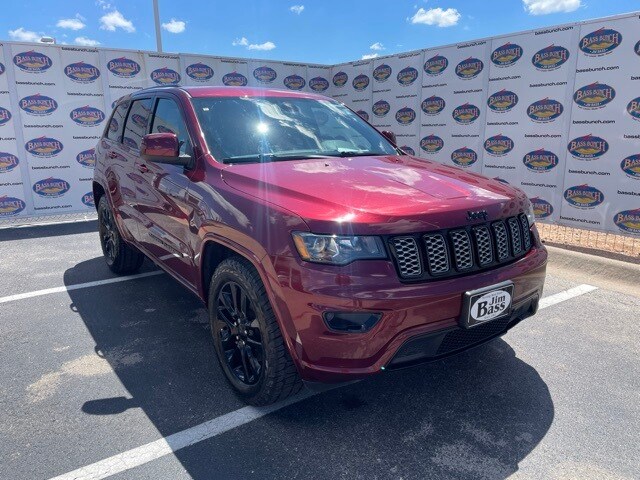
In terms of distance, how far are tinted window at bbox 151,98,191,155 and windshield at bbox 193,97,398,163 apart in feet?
0.57

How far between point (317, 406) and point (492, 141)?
722cm

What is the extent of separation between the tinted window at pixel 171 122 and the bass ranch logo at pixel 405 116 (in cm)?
728

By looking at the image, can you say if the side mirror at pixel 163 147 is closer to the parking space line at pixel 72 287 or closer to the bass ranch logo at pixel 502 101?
the parking space line at pixel 72 287

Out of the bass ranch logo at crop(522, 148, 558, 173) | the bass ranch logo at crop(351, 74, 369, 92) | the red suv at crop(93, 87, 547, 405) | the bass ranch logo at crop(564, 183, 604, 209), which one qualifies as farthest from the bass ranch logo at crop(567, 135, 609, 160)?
the bass ranch logo at crop(351, 74, 369, 92)

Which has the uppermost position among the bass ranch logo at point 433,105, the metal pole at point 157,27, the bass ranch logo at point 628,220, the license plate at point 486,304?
the metal pole at point 157,27

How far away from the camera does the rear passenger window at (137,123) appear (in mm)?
4037

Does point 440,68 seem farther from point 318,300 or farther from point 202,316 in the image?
point 318,300

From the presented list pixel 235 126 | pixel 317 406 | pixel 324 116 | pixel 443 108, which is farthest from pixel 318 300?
pixel 443 108

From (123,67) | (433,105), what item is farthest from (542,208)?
(123,67)

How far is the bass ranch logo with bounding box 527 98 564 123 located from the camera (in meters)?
7.46

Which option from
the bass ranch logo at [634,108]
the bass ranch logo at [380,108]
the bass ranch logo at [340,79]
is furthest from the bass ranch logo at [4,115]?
the bass ranch logo at [634,108]

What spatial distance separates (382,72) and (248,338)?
9386 mm

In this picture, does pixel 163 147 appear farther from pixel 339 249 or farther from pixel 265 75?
pixel 265 75

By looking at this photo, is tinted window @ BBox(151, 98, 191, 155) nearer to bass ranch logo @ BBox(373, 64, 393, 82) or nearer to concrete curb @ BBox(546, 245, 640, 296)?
concrete curb @ BBox(546, 245, 640, 296)
